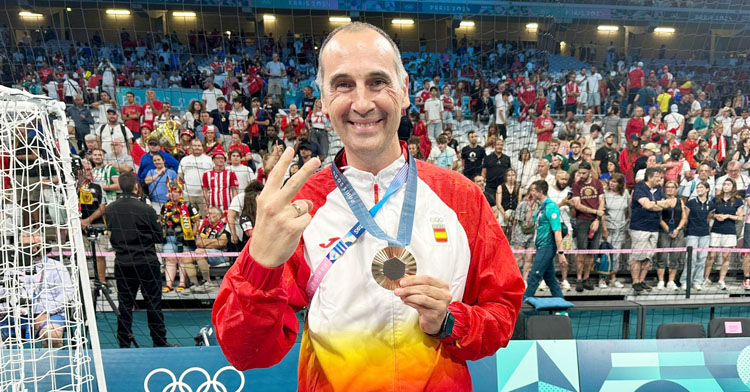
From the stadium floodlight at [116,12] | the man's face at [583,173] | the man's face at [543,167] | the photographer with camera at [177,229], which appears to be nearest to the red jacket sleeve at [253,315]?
the photographer with camera at [177,229]

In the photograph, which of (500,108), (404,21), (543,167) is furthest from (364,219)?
(404,21)

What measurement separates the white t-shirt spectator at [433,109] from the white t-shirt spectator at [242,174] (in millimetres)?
3279

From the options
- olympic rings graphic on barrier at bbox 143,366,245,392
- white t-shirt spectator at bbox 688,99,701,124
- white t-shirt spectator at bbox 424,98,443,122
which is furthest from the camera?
white t-shirt spectator at bbox 688,99,701,124

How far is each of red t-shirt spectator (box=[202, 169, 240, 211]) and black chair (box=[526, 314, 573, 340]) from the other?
447 centimetres

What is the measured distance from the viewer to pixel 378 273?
51.2 inches

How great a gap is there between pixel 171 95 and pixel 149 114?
1.46m

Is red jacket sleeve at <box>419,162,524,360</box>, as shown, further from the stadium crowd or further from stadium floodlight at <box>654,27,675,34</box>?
stadium floodlight at <box>654,27,675,34</box>

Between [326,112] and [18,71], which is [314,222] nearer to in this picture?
[326,112]

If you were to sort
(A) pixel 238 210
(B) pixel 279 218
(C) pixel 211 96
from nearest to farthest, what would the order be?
(B) pixel 279 218
(A) pixel 238 210
(C) pixel 211 96

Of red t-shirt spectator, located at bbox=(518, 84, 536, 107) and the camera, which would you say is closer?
the camera

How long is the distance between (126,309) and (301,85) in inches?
219

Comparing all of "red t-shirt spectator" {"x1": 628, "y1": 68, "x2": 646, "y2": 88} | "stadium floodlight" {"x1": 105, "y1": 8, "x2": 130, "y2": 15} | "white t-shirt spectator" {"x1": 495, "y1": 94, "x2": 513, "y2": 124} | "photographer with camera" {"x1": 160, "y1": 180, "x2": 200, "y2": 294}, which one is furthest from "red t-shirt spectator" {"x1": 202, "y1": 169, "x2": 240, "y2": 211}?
"stadium floodlight" {"x1": 105, "y1": 8, "x2": 130, "y2": 15}

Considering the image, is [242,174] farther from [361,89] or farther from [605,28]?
[605,28]

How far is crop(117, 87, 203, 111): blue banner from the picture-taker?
9.81 metres
